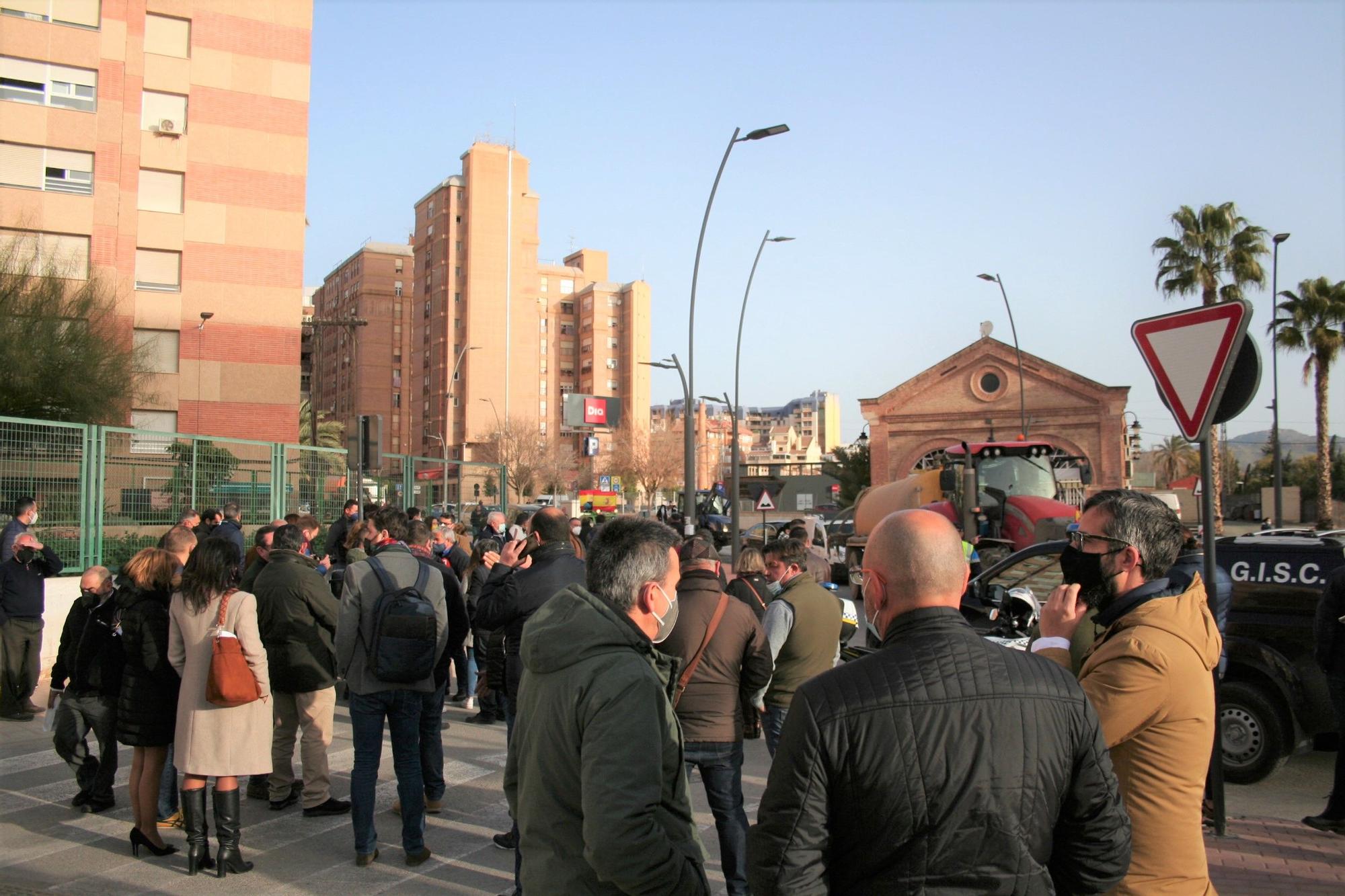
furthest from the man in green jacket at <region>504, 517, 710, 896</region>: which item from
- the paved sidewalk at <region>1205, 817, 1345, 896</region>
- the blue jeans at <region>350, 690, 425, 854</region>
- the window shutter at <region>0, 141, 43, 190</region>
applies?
the window shutter at <region>0, 141, 43, 190</region>

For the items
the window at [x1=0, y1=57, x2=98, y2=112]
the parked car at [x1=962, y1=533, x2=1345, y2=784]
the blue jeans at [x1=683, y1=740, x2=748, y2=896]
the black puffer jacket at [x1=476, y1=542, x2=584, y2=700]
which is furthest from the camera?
the window at [x1=0, y1=57, x2=98, y2=112]

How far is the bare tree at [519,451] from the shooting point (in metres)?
75.0

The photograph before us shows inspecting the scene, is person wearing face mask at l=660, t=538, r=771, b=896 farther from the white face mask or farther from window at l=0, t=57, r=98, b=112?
window at l=0, t=57, r=98, b=112

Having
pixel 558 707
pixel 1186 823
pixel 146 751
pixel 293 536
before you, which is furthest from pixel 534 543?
pixel 1186 823

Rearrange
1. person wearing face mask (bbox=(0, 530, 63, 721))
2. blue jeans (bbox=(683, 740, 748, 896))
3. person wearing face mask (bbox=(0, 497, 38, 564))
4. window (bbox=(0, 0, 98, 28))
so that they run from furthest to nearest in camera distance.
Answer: window (bbox=(0, 0, 98, 28))
person wearing face mask (bbox=(0, 497, 38, 564))
person wearing face mask (bbox=(0, 530, 63, 721))
blue jeans (bbox=(683, 740, 748, 896))

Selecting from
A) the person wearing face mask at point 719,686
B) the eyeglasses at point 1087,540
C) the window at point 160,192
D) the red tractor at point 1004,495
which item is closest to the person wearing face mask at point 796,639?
the person wearing face mask at point 719,686

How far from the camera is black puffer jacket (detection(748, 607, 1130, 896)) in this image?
6.83 feet

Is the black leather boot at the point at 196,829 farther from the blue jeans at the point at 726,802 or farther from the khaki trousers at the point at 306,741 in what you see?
the blue jeans at the point at 726,802

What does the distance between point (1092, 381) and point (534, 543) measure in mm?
50491

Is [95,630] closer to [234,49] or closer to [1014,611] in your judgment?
[1014,611]

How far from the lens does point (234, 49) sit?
34.1 m

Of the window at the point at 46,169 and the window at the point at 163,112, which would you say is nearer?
the window at the point at 46,169

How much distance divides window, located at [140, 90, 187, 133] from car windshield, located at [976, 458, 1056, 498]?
27.3 meters

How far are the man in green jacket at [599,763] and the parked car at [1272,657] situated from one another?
5795 millimetres
